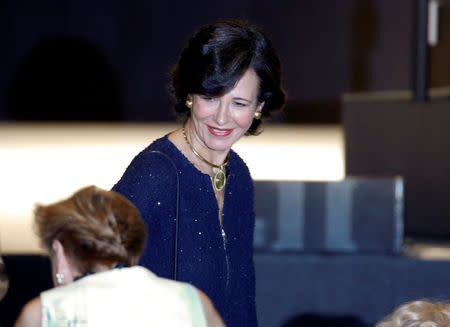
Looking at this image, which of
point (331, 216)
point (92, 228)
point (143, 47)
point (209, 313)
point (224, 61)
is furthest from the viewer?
point (143, 47)

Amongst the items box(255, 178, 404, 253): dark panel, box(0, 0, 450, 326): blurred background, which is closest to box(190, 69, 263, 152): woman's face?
box(0, 0, 450, 326): blurred background

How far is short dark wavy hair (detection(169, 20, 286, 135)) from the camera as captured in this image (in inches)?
110

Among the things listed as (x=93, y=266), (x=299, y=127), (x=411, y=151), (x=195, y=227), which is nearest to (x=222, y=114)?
(x=195, y=227)

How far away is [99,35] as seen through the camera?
1440 cm

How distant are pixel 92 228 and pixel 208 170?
0.94m

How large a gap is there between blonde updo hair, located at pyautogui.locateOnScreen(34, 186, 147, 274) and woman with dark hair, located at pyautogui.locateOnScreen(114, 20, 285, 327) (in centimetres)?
62

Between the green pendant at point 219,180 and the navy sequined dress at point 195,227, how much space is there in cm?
2

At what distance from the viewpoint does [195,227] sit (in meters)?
2.83

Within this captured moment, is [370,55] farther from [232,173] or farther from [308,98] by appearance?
[232,173]

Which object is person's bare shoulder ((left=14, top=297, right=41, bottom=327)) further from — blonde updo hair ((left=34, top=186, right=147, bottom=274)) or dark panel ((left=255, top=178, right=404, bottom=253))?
dark panel ((left=255, top=178, right=404, bottom=253))

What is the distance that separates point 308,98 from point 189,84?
1208cm

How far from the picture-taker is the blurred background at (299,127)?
4.68 meters

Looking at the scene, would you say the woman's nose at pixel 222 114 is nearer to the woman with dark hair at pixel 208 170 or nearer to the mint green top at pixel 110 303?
the woman with dark hair at pixel 208 170

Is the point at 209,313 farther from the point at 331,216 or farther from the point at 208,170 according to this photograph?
the point at 331,216
